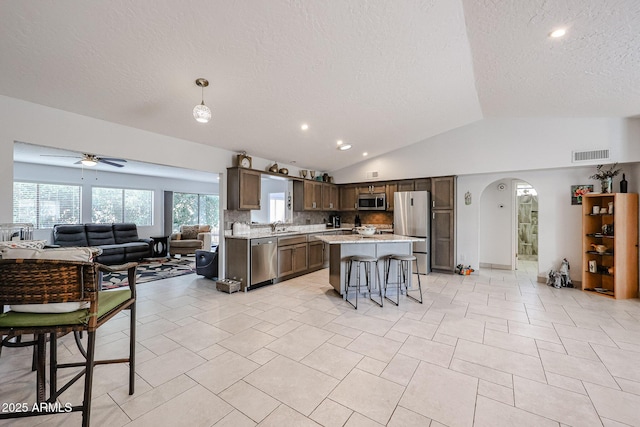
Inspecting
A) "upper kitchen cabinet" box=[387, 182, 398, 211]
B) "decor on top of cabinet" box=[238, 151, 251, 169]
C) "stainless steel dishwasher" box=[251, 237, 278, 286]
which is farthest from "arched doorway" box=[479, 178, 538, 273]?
"decor on top of cabinet" box=[238, 151, 251, 169]

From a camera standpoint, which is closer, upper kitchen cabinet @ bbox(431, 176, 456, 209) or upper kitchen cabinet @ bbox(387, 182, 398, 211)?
upper kitchen cabinet @ bbox(431, 176, 456, 209)

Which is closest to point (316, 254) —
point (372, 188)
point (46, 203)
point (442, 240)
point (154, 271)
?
point (372, 188)

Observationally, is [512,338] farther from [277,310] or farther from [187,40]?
[187,40]

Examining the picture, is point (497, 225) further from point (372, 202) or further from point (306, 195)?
point (306, 195)

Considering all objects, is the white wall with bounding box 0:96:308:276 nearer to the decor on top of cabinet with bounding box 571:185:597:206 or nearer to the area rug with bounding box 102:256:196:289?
the area rug with bounding box 102:256:196:289

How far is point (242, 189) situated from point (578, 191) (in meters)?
5.84

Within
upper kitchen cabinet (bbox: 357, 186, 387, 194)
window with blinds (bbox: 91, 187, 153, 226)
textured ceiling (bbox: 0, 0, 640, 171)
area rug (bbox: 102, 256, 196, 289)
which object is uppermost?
textured ceiling (bbox: 0, 0, 640, 171)

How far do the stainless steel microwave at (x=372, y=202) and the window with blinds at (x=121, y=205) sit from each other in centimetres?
650

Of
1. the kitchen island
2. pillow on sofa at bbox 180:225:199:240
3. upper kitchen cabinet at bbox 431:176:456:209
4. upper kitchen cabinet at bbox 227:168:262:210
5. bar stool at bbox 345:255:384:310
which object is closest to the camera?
bar stool at bbox 345:255:384:310

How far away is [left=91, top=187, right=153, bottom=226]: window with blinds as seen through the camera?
727 centimetres

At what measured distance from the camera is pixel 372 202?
6.56 m

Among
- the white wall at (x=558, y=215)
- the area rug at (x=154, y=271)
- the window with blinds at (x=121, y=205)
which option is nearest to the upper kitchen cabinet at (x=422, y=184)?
the white wall at (x=558, y=215)

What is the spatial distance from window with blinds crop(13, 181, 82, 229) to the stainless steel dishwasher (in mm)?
5631

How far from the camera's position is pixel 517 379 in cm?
209
